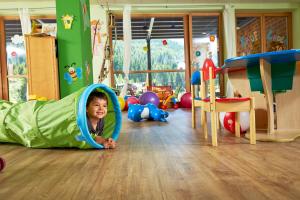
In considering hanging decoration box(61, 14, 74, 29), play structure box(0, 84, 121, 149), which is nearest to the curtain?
hanging decoration box(61, 14, 74, 29)

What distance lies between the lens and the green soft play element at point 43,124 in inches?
74.2

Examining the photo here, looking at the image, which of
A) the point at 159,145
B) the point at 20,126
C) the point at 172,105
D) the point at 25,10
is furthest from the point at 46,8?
the point at 159,145

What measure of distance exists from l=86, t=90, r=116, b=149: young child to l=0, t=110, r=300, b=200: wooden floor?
4.1 inches

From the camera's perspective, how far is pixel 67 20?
4102 millimetres

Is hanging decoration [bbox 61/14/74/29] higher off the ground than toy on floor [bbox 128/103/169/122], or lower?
higher

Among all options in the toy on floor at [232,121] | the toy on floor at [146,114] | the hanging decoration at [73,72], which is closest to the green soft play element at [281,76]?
the toy on floor at [232,121]

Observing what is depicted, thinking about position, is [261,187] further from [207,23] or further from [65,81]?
[207,23]

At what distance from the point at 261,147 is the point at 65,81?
3.10 meters

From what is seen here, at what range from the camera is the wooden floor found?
107 centimetres

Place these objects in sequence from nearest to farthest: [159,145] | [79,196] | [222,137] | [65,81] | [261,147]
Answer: [79,196], [261,147], [159,145], [222,137], [65,81]

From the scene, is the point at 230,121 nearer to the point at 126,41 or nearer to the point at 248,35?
the point at 126,41

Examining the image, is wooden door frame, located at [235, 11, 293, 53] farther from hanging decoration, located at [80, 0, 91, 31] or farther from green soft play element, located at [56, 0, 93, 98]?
green soft play element, located at [56, 0, 93, 98]

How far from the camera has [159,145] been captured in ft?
6.72

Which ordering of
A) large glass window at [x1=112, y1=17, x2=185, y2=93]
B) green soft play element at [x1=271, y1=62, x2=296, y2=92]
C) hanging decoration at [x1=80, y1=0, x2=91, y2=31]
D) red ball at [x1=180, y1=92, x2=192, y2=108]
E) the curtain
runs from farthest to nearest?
large glass window at [x1=112, y1=17, x2=185, y2=93]
the curtain
red ball at [x1=180, y1=92, x2=192, y2=108]
hanging decoration at [x1=80, y1=0, x2=91, y2=31]
green soft play element at [x1=271, y1=62, x2=296, y2=92]
